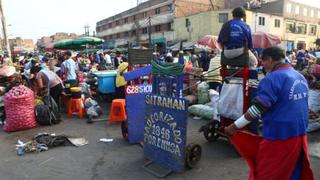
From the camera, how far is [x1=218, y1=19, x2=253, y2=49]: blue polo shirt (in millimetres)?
5188

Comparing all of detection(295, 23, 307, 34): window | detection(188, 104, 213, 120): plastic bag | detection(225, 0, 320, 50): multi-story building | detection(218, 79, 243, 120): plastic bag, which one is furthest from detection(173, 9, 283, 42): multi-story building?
detection(218, 79, 243, 120): plastic bag

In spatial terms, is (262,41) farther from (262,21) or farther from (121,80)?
(262,21)

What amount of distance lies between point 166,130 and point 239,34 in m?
2.08

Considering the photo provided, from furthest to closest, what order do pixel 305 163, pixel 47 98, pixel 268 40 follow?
pixel 268 40 < pixel 47 98 < pixel 305 163

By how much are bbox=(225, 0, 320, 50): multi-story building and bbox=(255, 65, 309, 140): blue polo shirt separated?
4570 centimetres

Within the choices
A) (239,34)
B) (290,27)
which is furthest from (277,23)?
(239,34)

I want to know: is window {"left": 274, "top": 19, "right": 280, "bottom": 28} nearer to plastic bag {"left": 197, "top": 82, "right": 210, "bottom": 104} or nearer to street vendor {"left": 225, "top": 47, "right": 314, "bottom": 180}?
plastic bag {"left": 197, "top": 82, "right": 210, "bottom": 104}

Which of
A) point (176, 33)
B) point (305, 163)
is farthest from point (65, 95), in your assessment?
point (176, 33)

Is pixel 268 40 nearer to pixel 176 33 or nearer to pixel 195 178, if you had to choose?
pixel 195 178

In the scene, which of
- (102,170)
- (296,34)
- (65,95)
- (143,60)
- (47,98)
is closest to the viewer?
(102,170)

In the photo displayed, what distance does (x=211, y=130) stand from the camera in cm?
593

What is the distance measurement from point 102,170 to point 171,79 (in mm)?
1824

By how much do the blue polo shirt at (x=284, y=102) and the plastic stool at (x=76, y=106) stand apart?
6642 millimetres

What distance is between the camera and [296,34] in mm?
55125
